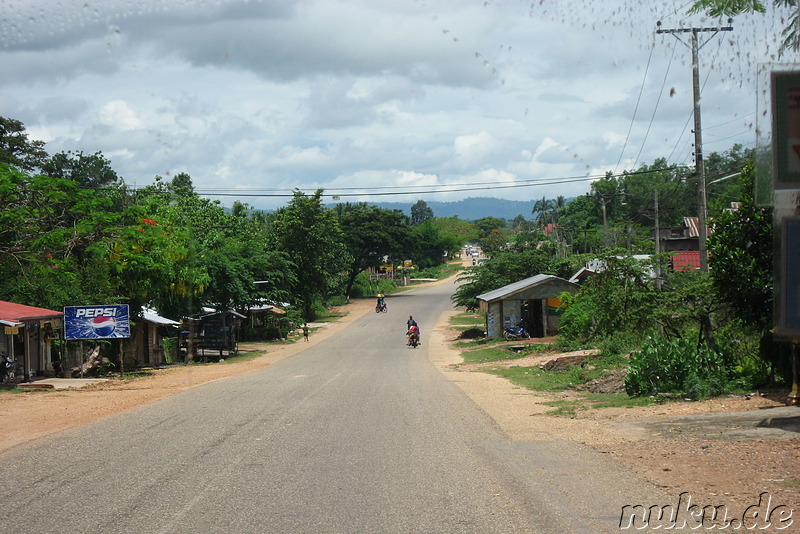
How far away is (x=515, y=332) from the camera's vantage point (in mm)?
40062

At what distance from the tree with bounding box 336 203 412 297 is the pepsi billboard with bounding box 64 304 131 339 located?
54206 millimetres

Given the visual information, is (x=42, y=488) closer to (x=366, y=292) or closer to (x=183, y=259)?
(x=183, y=259)

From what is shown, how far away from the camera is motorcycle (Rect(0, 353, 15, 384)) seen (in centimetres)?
2167

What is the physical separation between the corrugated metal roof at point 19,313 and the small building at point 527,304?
23.5 metres

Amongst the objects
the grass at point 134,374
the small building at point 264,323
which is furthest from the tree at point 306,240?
the grass at point 134,374

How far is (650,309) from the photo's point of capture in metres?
19.5

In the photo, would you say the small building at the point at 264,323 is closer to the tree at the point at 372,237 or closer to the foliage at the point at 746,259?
the tree at the point at 372,237

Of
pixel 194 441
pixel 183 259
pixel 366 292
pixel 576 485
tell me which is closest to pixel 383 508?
pixel 576 485

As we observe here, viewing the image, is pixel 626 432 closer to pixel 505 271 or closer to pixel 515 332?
pixel 515 332

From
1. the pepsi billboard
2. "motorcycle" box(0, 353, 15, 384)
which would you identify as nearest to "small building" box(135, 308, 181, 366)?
the pepsi billboard

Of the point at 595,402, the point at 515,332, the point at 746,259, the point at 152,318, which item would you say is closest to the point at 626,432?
the point at 595,402

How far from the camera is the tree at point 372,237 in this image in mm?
79438

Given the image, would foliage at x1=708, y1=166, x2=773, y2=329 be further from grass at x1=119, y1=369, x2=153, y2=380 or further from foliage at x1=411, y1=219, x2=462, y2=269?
foliage at x1=411, y1=219, x2=462, y2=269

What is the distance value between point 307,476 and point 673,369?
31.0ft
